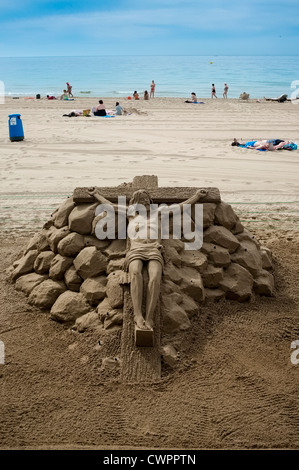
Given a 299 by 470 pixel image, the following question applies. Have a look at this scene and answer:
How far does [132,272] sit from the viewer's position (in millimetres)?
5828

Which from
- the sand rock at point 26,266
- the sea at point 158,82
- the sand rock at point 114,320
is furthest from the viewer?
the sea at point 158,82

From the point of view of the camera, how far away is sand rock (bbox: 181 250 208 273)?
254 inches

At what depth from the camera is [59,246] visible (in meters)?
6.65

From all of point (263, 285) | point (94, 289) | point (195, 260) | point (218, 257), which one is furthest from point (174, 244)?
point (263, 285)

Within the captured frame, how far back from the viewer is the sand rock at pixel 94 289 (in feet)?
20.1

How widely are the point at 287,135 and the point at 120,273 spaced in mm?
13528

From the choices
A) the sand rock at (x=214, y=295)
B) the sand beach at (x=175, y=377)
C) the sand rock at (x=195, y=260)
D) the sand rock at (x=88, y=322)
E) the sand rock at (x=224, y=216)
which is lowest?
the sand beach at (x=175, y=377)

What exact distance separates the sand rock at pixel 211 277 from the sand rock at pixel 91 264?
125 centimetres

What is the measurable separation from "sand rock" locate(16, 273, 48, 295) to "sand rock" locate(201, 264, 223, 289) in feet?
6.83

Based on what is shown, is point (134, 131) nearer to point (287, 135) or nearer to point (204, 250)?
point (287, 135)

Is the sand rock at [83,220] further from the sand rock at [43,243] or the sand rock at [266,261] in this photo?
the sand rock at [266,261]

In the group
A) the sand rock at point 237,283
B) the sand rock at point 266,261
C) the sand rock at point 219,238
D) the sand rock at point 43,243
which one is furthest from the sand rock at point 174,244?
the sand rock at point 43,243

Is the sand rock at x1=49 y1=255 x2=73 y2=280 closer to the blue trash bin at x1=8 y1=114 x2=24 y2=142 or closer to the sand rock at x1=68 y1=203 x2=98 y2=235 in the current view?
the sand rock at x1=68 y1=203 x2=98 y2=235

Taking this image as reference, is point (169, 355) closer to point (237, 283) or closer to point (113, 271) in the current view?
point (113, 271)
